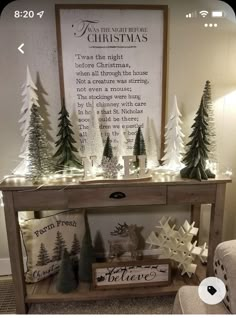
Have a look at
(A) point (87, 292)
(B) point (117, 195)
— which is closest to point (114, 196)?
(B) point (117, 195)

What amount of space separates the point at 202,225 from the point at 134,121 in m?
0.95

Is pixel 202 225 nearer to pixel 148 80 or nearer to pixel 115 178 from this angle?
pixel 115 178

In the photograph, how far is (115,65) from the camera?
1.63 metres

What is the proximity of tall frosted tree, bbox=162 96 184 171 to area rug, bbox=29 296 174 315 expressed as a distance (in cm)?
86

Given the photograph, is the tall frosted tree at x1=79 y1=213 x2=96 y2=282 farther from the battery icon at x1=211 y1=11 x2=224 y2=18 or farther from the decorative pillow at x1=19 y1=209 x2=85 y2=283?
the battery icon at x1=211 y1=11 x2=224 y2=18

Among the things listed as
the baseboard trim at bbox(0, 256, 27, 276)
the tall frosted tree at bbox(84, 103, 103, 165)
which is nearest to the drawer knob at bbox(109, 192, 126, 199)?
the tall frosted tree at bbox(84, 103, 103, 165)

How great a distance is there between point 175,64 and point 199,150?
0.60 m

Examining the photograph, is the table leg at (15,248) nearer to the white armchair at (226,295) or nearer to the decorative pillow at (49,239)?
the decorative pillow at (49,239)

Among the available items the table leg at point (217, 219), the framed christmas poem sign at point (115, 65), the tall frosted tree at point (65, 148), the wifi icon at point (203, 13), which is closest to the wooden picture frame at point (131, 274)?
the table leg at point (217, 219)

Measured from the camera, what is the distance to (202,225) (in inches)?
77.7

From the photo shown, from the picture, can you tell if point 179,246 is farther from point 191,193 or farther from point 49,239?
point 49,239

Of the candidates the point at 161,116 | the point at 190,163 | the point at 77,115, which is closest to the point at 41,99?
the point at 77,115

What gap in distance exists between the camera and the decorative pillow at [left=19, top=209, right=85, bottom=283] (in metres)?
1.66

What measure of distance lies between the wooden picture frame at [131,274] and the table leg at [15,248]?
427 mm
